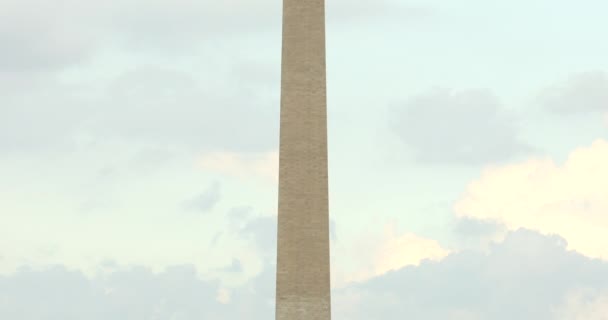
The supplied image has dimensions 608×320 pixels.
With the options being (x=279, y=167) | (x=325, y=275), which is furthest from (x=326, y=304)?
(x=279, y=167)

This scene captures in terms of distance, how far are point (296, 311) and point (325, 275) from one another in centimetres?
172

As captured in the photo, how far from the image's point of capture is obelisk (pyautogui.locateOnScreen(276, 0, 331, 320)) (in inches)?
1863

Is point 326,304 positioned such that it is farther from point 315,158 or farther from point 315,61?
point 315,61

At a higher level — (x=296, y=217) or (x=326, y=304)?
(x=296, y=217)

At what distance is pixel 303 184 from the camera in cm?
4759

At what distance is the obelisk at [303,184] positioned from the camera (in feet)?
155

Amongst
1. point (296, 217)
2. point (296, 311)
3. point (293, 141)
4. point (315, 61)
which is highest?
point (315, 61)

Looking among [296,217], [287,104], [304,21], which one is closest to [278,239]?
[296,217]

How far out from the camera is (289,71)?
4862cm

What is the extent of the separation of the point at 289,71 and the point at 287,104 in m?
1.32

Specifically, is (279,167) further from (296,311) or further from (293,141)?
(296,311)

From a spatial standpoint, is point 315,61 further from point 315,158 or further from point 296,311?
point 296,311

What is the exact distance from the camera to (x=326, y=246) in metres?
47.5

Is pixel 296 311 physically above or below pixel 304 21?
below
